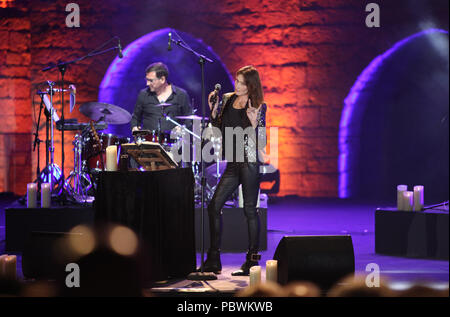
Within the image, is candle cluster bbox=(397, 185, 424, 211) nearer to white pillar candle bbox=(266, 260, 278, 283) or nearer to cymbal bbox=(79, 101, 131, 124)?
white pillar candle bbox=(266, 260, 278, 283)

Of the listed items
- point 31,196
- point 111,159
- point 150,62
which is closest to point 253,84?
point 111,159

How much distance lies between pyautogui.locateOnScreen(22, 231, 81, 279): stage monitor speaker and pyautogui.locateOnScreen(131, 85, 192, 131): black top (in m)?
2.50

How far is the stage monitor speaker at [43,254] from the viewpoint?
462cm

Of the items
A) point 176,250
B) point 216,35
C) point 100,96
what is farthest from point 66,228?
point 216,35

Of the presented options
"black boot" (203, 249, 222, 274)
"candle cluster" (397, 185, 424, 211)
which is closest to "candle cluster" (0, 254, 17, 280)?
"black boot" (203, 249, 222, 274)

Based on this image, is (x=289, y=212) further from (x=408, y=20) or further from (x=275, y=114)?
(x=408, y=20)

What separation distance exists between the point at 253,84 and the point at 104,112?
269 cm

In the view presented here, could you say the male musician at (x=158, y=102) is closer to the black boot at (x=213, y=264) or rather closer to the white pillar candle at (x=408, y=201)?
the black boot at (x=213, y=264)

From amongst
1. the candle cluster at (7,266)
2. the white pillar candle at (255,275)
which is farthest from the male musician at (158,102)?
the white pillar candle at (255,275)

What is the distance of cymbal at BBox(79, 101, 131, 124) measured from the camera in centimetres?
719

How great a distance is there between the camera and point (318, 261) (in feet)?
12.6

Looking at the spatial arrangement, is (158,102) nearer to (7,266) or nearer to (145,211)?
(145,211)

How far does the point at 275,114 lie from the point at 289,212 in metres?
2.01
